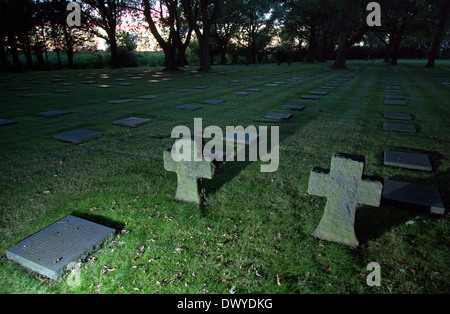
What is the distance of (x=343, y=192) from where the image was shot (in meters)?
2.22

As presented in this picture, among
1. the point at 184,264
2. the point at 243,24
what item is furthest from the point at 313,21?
the point at 184,264

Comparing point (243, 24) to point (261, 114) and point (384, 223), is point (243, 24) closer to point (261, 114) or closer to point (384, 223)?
point (261, 114)

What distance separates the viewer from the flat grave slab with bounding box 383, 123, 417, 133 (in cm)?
551

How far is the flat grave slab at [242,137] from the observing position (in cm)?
485

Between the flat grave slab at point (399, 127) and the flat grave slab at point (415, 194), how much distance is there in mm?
2931

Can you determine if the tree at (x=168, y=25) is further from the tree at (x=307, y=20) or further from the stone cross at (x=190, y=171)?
the stone cross at (x=190, y=171)

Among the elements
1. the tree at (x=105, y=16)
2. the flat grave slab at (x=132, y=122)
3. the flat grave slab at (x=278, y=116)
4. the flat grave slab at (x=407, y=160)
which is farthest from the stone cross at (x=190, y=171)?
the tree at (x=105, y=16)

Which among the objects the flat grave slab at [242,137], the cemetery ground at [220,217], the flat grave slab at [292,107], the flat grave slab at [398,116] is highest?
the flat grave slab at [292,107]

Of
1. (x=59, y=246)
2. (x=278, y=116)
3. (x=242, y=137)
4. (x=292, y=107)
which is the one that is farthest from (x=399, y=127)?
(x=59, y=246)

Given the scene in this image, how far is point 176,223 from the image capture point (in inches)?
102

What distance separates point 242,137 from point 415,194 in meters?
2.91

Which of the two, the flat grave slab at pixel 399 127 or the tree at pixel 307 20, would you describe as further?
the tree at pixel 307 20
